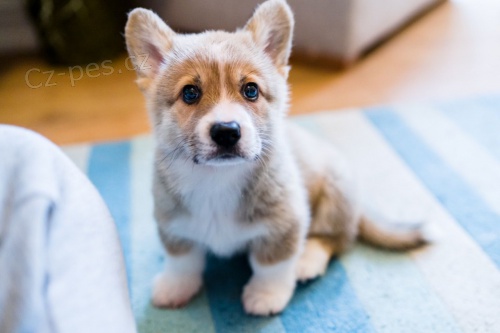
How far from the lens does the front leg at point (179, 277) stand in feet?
4.10

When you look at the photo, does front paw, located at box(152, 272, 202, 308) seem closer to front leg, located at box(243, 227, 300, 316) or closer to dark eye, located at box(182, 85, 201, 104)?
front leg, located at box(243, 227, 300, 316)

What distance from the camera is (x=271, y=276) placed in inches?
48.8

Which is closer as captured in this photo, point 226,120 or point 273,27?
point 226,120

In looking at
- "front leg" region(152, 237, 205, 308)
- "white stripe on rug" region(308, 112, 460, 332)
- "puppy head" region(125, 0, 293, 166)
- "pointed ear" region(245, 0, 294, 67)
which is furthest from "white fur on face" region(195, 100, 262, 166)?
"white stripe on rug" region(308, 112, 460, 332)

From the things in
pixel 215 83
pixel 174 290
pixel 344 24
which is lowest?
pixel 174 290

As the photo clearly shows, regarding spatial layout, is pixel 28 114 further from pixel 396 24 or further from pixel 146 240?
pixel 396 24

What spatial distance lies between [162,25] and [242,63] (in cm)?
21

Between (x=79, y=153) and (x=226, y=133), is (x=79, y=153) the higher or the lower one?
the lower one

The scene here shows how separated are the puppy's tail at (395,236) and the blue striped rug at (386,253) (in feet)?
0.09

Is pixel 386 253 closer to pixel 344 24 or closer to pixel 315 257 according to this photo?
pixel 315 257

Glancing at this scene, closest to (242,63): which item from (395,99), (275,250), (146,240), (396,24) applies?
(275,250)

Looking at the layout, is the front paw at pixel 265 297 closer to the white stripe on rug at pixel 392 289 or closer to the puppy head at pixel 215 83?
the white stripe on rug at pixel 392 289

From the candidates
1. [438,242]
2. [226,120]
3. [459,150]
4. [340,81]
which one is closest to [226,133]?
[226,120]

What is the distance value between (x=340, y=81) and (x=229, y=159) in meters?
1.59
